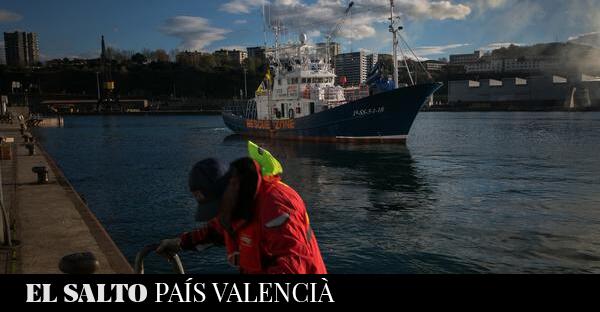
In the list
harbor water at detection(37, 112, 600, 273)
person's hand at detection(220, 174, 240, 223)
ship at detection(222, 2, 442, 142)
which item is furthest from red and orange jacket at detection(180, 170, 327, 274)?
ship at detection(222, 2, 442, 142)

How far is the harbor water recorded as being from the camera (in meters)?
10.2

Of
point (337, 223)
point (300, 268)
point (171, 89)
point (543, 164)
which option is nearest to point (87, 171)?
point (337, 223)

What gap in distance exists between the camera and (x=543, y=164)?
980 inches

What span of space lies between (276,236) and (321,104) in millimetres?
39852

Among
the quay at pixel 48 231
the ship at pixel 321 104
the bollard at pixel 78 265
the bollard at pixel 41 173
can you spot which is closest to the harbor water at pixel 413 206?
the quay at pixel 48 231

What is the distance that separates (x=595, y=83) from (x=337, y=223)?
5078 inches

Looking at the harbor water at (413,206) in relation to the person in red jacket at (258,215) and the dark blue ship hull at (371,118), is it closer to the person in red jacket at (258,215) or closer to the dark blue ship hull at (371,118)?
the dark blue ship hull at (371,118)

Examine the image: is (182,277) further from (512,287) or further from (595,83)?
(595,83)

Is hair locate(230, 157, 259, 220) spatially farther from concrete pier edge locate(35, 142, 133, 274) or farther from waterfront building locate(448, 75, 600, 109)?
waterfront building locate(448, 75, 600, 109)

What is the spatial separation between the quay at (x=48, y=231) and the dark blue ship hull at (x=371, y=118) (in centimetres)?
2652

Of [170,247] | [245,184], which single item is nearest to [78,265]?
[170,247]

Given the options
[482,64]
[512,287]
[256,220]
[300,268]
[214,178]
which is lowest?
[512,287]

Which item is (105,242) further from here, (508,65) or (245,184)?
(508,65)

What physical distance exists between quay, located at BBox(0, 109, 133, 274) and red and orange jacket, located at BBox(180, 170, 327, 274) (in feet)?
14.1
